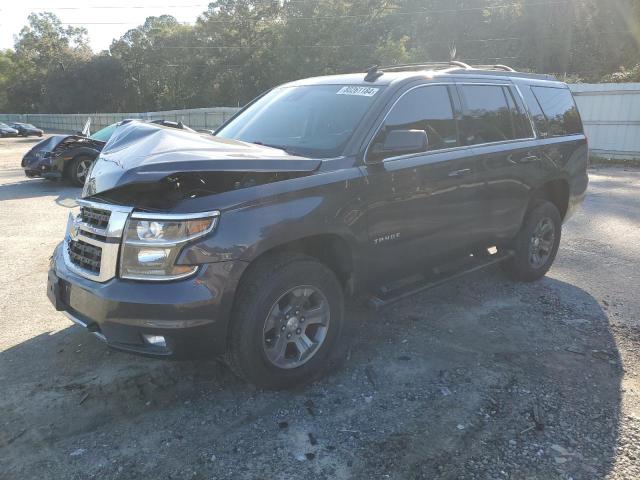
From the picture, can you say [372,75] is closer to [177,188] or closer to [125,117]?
[177,188]

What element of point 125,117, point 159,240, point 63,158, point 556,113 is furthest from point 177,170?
point 125,117

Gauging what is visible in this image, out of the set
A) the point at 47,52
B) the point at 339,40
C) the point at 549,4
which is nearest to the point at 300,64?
the point at 339,40

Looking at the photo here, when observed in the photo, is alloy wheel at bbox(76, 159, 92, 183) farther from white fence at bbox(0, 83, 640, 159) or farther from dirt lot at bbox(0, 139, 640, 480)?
white fence at bbox(0, 83, 640, 159)

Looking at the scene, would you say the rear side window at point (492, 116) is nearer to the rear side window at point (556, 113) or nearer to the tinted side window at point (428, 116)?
the tinted side window at point (428, 116)

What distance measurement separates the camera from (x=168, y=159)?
114 inches

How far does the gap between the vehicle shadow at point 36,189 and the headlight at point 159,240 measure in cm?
835

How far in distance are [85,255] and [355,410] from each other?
189 cm

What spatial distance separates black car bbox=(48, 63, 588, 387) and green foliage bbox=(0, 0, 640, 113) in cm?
1343

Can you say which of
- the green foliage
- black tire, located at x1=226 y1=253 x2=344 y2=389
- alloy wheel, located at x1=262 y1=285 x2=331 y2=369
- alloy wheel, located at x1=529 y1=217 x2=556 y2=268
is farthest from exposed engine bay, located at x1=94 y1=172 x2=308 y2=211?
the green foliage

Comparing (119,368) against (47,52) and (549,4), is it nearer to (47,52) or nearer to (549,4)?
(549,4)

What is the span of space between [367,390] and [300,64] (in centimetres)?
4404

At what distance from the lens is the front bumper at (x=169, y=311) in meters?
2.81

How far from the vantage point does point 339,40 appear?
4234cm

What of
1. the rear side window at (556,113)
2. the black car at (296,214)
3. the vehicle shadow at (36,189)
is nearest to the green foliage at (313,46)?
the vehicle shadow at (36,189)
